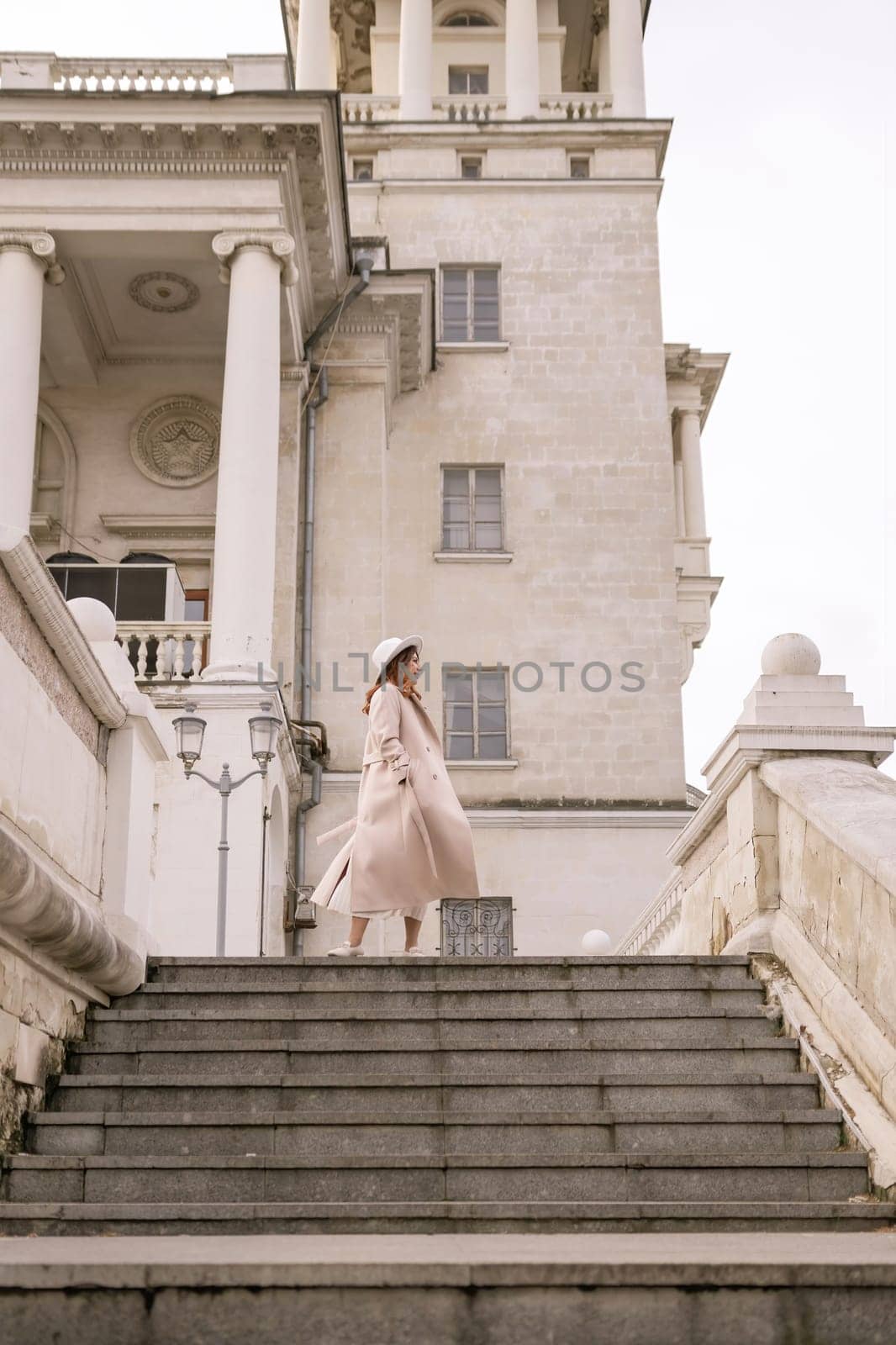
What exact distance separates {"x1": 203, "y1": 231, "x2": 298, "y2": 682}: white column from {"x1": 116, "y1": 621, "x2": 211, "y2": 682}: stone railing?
0.47 metres

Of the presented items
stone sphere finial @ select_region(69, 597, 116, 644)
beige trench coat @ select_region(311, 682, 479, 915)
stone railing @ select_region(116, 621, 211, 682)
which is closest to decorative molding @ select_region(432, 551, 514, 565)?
stone railing @ select_region(116, 621, 211, 682)

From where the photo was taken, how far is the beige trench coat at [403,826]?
398 inches

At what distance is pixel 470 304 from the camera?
1072 inches

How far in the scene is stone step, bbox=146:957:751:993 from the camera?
8273 millimetres

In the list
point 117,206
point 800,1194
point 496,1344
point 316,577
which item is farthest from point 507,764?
point 496,1344

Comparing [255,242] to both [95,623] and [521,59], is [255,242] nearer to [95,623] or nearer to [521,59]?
[521,59]

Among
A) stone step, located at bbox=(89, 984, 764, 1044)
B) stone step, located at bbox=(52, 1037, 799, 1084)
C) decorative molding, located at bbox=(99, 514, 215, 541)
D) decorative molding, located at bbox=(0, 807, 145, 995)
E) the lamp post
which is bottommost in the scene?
stone step, located at bbox=(52, 1037, 799, 1084)

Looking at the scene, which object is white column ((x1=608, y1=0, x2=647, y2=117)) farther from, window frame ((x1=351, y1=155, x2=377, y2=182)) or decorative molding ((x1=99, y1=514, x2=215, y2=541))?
decorative molding ((x1=99, y1=514, x2=215, y2=541))

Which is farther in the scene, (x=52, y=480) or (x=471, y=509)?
(x=471, y=509)

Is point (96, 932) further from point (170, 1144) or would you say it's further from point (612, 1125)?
point (612, 1125)

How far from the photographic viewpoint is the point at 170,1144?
664 centimetres

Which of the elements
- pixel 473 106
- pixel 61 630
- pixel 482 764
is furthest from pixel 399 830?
pixel 473 106

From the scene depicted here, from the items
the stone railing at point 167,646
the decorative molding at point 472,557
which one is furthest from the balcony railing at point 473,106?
the stone railing at point 167,646

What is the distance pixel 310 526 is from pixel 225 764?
27.9 feet
